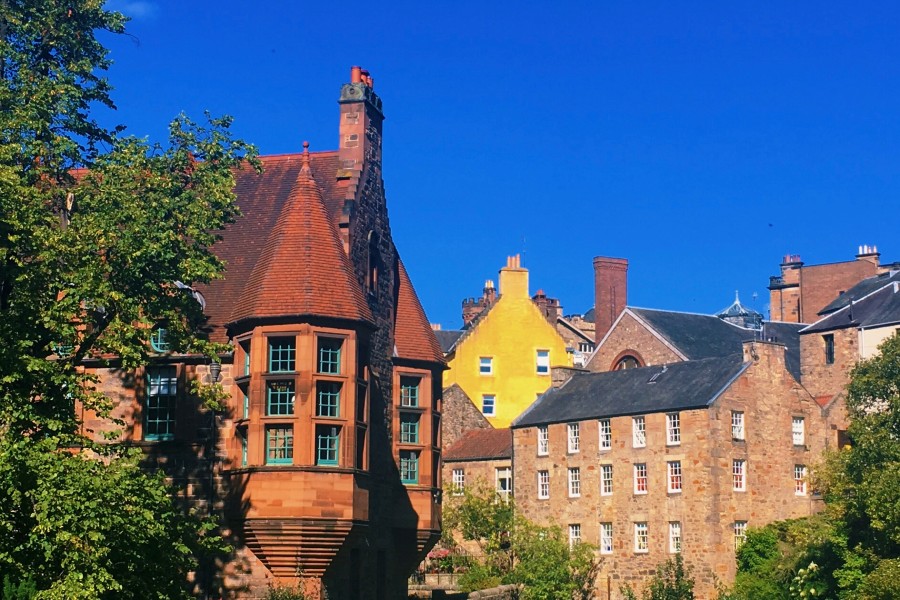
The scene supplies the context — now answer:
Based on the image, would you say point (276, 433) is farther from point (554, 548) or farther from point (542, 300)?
point (542, 300)

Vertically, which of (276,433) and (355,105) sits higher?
(355,105)

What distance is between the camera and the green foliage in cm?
5672

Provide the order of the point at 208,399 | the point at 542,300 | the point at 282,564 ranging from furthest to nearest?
1. the point at 542,300
2. the point at 282,564
3. the point at 208,399

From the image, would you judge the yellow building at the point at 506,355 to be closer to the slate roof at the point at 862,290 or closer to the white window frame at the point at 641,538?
the slate roof at the point at 862,290

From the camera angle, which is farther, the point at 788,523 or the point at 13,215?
the point at 788,523

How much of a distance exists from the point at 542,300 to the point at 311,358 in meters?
56.2

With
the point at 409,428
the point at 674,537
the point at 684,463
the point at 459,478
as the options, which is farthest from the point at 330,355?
the point at 459,478

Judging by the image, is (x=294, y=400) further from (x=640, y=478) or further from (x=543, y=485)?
(x=543, y=485)

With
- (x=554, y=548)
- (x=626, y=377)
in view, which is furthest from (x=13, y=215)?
(x=626, y=377)

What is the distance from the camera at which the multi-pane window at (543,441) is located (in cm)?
6619

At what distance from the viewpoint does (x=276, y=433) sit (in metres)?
35.4

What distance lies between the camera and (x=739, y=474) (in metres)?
60.4

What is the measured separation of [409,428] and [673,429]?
21.8 meters

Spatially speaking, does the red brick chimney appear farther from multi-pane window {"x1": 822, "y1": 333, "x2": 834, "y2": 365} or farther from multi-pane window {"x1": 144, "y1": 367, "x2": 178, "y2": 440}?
multi-pane window {"x1": 144, "y1": 367, "x2": 178, "y2": 440}
